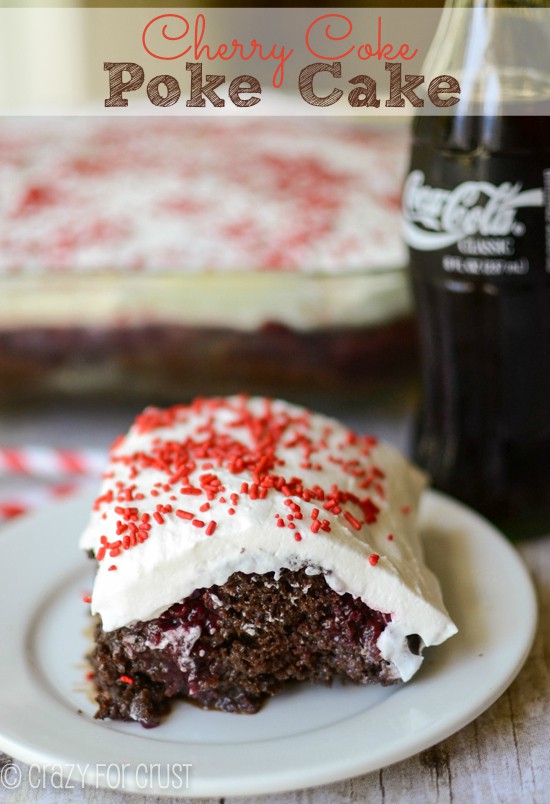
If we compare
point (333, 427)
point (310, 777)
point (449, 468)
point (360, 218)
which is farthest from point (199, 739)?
point (360, 218)

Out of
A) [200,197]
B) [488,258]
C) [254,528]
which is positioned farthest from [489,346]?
[200,197]

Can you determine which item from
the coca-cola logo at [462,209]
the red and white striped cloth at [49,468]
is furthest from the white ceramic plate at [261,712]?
the coca-cola logo at [462,209]

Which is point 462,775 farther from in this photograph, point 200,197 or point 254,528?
point 200,197

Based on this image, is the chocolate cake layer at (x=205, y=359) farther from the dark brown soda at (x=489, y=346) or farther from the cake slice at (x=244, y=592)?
the cake slice at (x=244, y=592)

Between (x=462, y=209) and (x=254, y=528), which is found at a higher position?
(x=462, y=209)

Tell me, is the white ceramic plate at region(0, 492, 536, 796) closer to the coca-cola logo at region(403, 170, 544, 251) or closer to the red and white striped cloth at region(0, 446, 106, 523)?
the red and white striped cloth at region(0, 446, 106, 523)

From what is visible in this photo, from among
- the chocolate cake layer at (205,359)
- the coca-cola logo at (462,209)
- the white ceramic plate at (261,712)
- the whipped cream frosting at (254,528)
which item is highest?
the coca-cola logo at (462,209)
